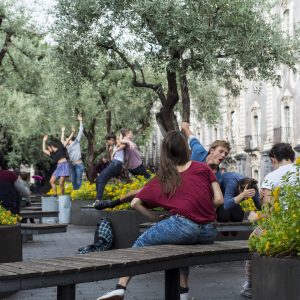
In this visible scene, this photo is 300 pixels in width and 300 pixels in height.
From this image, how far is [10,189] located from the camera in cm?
1123

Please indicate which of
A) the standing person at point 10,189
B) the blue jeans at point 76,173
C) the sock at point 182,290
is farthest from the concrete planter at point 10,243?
the blue jeans at point 76,173

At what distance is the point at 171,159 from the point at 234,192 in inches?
91.0

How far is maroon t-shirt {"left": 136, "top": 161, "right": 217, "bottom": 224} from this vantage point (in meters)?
6.86

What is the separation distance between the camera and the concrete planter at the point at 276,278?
4643mm

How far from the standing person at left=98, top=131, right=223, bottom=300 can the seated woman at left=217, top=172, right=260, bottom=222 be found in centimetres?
170

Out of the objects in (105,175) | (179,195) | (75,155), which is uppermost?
(75,155)

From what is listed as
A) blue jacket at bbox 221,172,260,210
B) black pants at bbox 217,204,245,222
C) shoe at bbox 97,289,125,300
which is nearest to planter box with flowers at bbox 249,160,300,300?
shoe at bbox 97,289,125,300

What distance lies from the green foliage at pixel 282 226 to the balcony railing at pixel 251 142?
4304 centimetres

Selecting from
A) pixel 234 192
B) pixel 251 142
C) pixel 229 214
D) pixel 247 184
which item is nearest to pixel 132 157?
pixel 229 214

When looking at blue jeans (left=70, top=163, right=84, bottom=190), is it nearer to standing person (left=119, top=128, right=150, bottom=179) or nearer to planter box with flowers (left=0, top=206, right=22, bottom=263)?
standing person (left=119, top=128, right=150, bottom=179)

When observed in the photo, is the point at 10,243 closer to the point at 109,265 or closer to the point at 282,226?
the point at 109,265

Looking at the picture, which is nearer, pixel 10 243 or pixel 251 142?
pixel 10 243

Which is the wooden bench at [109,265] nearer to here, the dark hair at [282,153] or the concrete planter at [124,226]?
the dark hair at [282,153]

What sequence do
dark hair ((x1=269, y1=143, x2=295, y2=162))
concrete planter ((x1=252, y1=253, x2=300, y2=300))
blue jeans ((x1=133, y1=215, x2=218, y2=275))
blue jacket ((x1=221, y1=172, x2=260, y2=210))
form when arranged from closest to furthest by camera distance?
concrete planter ((x1=252, y1=253, x2=300, y2=300)) < blue jeans ((x1=133, y1=215, x2=218, y2=275)) < dark hair ((x1=269, y1=143, x2=295, y2=162)) < blue jacket ((x1=221, y1=172, x2=260, y2=210))
